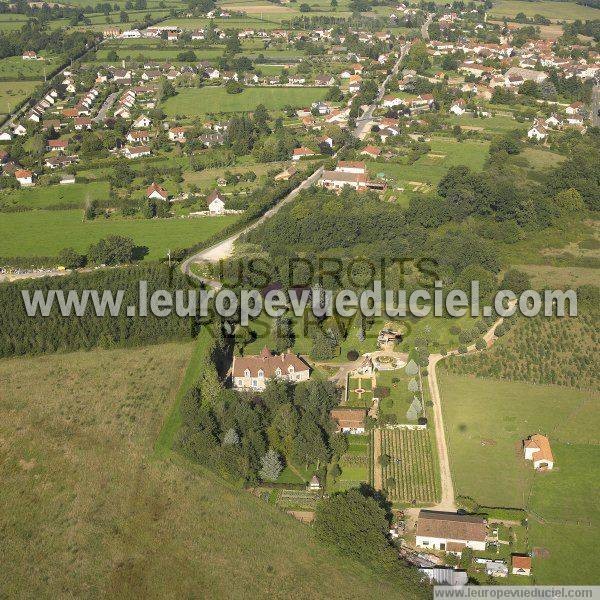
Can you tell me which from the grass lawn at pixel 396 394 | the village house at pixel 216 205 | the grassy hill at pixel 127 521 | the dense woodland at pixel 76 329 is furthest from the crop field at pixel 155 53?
the grassy hill at pixel 127 521

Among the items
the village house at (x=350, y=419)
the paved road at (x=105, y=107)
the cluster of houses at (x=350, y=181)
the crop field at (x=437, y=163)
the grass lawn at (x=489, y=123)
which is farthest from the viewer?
the paved road at (x=105, y=107)

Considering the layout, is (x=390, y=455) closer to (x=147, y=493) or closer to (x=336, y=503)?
(x=336, y=503)

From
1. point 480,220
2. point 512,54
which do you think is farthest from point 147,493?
point 512,54

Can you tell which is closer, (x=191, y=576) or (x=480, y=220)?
(x=191, y=576)

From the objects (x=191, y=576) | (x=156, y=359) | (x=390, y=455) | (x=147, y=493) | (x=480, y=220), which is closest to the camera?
(x=191, y=576)

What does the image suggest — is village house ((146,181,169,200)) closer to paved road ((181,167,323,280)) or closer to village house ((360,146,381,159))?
paved road ((181,167,323,280))

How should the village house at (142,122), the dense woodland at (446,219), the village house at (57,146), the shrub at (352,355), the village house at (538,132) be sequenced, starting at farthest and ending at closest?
the village house at (142,122)
the village house at (538,132)
the village house at (57,146)
the dense woodland at (446,219)
the shrub at (352,355)

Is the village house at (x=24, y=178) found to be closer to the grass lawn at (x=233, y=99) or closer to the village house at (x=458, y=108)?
the grass lawn at (x=233, y=99)
